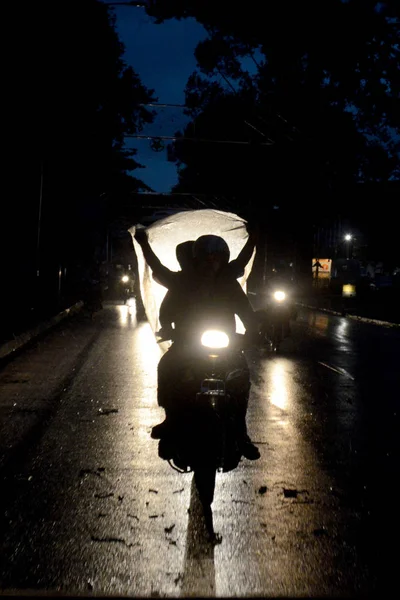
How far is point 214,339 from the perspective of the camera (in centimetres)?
539

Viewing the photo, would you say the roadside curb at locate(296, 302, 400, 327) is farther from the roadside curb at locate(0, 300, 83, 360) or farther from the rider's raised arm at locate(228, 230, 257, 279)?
the rider's raised arm at locate(228, 230, 257, 279)

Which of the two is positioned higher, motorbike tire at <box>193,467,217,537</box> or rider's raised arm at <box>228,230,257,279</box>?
rider's raised arm at <box>228,230,257,279</box>

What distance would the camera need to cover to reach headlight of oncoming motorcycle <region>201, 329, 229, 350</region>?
536 cm

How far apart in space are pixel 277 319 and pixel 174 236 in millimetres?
10905

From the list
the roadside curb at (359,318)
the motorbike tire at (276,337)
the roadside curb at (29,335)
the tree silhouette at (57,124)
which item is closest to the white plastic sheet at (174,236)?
the roadside curb at (29,335)

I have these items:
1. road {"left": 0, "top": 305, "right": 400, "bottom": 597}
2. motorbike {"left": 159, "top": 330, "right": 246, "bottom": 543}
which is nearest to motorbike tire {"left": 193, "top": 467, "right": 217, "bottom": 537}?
motorbike {"left": 159, "top": 330, "right": 246, "bottom": 543}

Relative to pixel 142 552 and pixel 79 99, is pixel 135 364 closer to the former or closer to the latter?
pixel 142 552

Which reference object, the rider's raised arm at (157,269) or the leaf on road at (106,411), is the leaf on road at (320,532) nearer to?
the rider's raised arm at (157,269)

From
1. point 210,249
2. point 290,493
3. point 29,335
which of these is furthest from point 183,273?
point 29,335

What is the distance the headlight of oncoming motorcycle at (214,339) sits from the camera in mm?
5359

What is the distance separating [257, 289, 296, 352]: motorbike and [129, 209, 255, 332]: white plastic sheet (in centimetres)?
930

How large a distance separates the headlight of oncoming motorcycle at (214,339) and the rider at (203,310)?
0.09 meters

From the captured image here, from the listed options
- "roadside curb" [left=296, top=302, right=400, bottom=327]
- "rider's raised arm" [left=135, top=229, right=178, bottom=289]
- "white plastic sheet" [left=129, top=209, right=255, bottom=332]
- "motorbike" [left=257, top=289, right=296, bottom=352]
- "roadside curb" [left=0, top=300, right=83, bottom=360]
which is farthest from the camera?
"roadside curb" [left=296, top=302, right=400, bottom=327]

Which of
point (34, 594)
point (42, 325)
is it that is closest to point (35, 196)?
point (42, 325)
